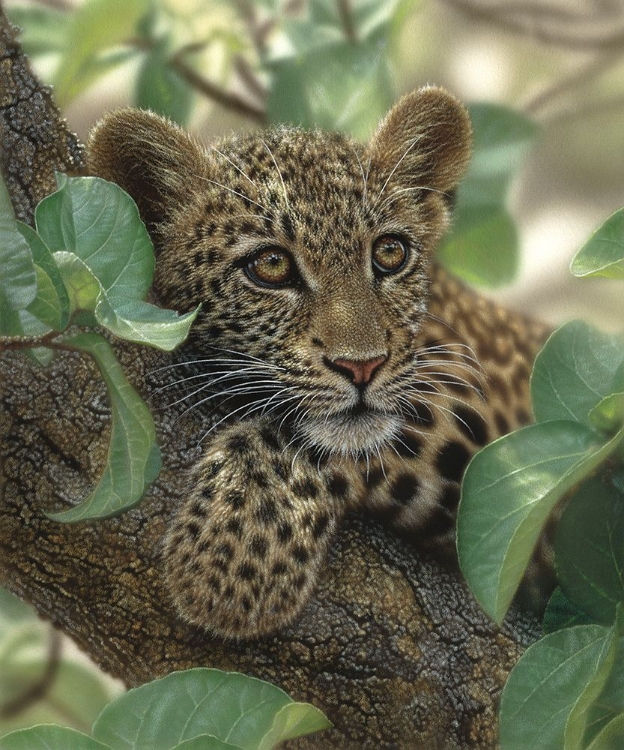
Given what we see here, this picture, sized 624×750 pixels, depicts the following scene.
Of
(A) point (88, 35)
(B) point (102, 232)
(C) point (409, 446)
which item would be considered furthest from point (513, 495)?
(A) point (88, 35)

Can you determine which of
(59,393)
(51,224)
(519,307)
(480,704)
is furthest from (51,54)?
(480,704)

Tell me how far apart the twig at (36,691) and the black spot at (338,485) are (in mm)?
441

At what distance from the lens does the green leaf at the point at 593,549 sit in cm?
136

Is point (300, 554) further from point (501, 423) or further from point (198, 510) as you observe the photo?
point (501, 423)

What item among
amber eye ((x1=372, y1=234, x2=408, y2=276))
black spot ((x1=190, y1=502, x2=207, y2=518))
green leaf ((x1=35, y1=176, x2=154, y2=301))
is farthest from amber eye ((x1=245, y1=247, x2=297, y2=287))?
black spot ((x1=190, y1=502, x2=207, y2=518))

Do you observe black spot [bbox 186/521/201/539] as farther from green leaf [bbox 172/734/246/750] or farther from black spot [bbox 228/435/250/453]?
green leaf [bbox 172/734/246/750]

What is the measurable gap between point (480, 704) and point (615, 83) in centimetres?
91

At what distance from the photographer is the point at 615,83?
4.83ft

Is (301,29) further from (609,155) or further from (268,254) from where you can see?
(609,155)

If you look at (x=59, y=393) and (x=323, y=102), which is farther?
(x=323, y=102)

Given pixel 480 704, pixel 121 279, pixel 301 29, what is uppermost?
pixel 301 29

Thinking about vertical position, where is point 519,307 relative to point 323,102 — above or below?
below

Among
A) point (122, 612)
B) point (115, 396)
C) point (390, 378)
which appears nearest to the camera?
point (115, 396)

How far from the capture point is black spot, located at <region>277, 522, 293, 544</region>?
1384 millimetres
